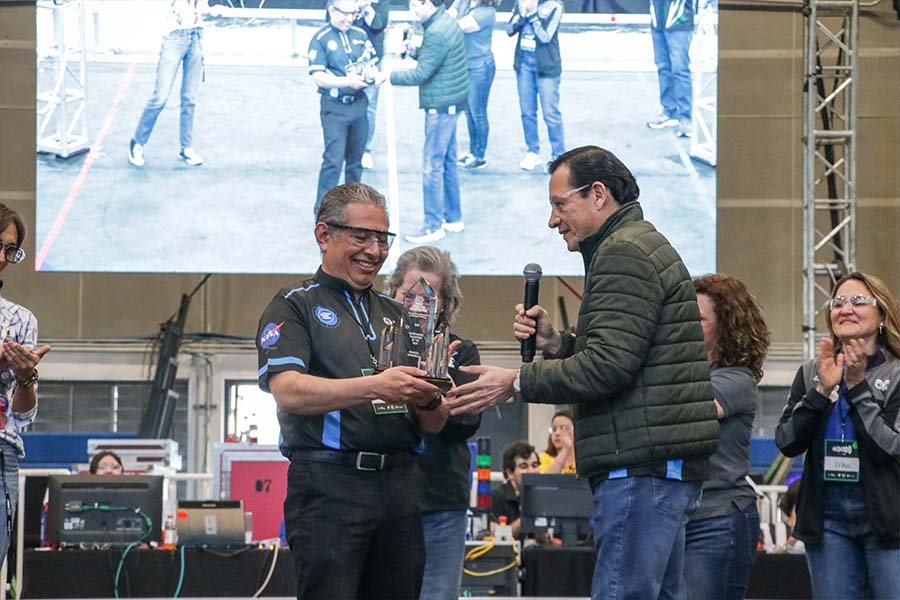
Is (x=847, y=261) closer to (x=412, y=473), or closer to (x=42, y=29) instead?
(x=42, y=29)

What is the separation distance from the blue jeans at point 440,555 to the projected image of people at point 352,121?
540 centimetres

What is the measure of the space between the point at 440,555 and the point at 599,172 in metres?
1.14

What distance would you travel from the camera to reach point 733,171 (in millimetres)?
10617

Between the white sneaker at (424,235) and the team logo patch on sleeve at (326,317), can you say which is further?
the white sneaker at (424,235)

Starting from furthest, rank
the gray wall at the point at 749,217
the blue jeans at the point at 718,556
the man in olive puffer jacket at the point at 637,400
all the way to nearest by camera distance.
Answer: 1. the gray wall at the point at 749,217
2. the blue jeans at the point at 718,556
3. the man in olive puffer jacket at the point at 637,400

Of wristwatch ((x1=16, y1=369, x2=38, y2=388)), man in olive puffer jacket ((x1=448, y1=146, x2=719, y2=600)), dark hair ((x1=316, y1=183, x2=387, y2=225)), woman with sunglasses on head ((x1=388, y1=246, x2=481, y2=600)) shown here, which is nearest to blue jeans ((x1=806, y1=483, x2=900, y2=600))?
man in olive puffer jacket ((x1=448, y1=146, x2=719, y2=600))

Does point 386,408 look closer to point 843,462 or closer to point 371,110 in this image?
point 843,462

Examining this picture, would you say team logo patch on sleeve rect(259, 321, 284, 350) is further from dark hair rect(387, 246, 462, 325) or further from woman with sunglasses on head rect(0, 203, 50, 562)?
dark hair rect(387, 246, 462, 325)

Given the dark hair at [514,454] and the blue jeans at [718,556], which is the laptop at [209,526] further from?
the blue jeans at [718,556]

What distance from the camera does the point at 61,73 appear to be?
8727 millimetres

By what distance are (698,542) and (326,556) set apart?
1.05 metres

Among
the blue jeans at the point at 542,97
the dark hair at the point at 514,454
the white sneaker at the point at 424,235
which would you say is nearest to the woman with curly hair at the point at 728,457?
the dark hair at the point at 514,454

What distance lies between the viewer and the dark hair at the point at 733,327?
337cm

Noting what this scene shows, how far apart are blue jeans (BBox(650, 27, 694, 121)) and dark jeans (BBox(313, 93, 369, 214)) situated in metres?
2.00
